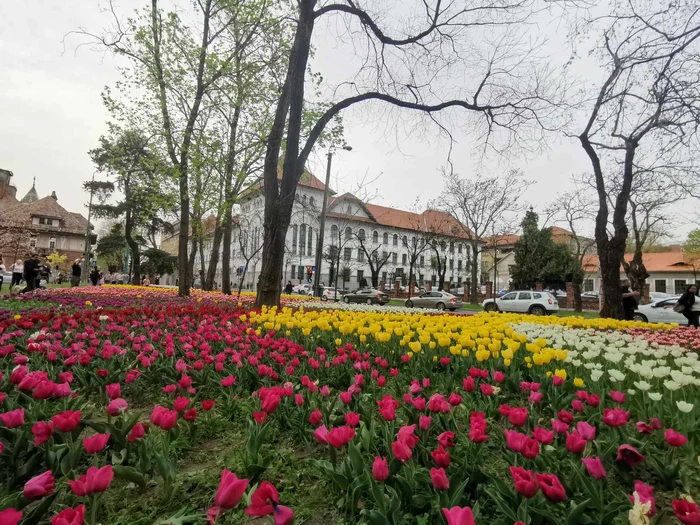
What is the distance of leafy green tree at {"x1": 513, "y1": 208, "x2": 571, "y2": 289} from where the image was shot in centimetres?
4272

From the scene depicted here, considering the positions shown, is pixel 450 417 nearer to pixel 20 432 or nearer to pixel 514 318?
pixel 20 432

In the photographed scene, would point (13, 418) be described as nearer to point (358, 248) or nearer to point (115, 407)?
point (115, 407)

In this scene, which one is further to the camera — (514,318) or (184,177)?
(184,177)

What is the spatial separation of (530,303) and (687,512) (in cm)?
2193

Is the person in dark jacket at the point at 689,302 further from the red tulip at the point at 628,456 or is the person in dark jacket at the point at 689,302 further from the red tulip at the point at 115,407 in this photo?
the red tulip at the point at 115,407

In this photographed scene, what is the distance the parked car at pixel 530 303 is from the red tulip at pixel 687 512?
2106cm

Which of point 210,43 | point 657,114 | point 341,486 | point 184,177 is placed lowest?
point 341,486

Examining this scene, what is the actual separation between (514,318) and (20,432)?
829 centimetres

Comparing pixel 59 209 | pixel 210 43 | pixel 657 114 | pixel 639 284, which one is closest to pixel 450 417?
pixel 657 114

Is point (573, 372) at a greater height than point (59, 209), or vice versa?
point (59, 209)

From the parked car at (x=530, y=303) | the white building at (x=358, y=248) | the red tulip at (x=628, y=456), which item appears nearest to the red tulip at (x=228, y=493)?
the red tulip at (x=628, y=456)

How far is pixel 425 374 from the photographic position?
3.43 metres

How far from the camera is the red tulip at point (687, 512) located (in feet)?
3.49

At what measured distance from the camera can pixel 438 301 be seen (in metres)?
26.9
